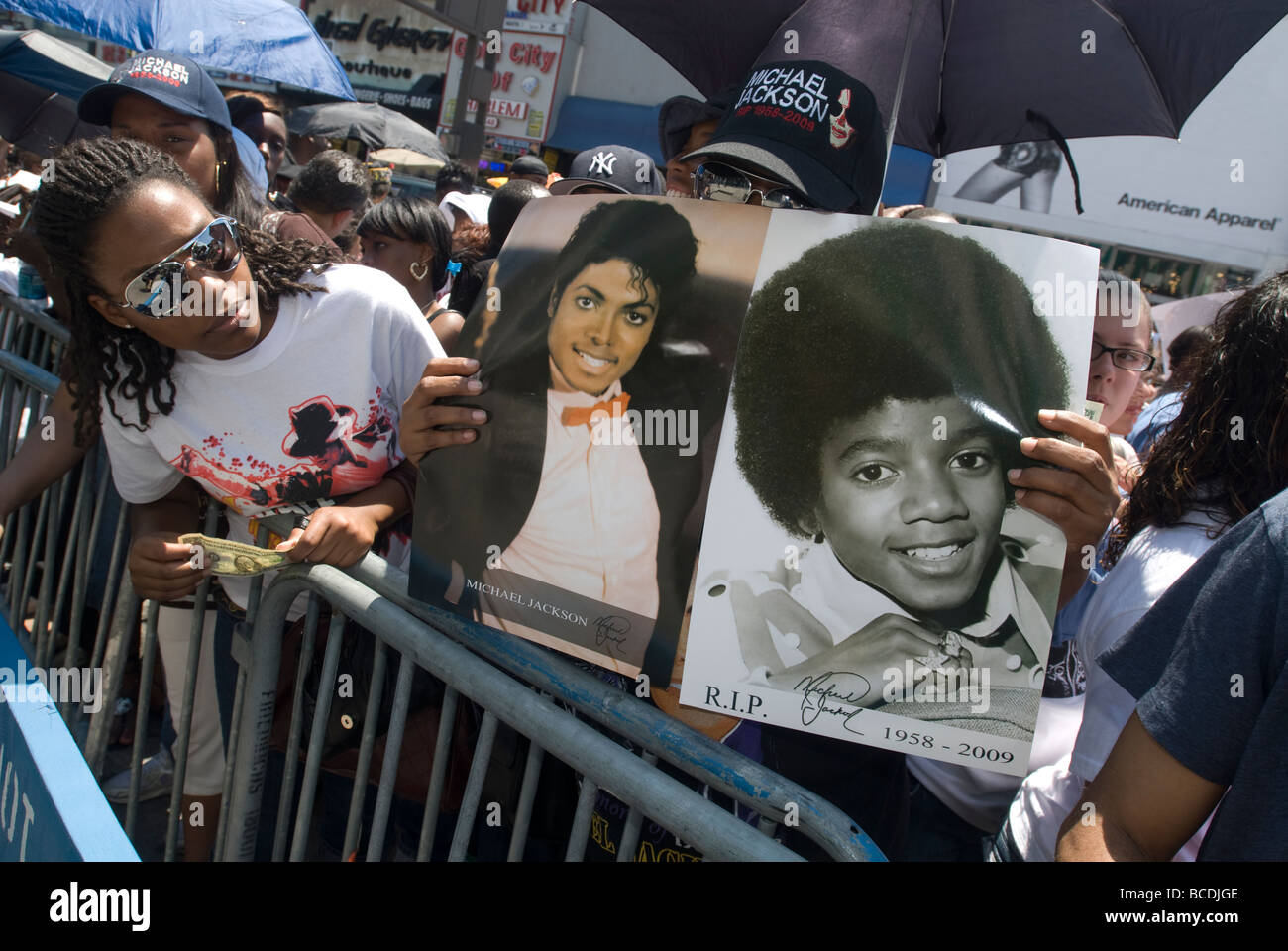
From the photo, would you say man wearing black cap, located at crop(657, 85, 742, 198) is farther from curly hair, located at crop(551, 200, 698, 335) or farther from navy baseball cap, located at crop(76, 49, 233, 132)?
navy baseball cap, located at crop(76, 49, 233, 132)

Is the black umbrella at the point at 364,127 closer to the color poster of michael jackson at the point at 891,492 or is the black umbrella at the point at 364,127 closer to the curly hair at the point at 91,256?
the curly hair at the point at 91,256

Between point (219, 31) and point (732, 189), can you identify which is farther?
point (219, 31)

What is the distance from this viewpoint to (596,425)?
157 cm

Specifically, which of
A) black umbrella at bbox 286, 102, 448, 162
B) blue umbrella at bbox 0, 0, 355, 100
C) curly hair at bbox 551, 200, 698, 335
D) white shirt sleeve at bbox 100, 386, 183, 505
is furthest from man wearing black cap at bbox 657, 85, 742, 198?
black umbrella at bbox 286, 102, 448, 162

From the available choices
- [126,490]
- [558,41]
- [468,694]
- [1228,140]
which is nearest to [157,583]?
[126,490]

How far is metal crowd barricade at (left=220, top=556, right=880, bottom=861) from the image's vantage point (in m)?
1.31

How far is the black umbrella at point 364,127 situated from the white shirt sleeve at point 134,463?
6587 millimetres

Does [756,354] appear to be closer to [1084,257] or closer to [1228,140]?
[1084,257]

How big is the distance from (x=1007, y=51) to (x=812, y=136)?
1.30 m

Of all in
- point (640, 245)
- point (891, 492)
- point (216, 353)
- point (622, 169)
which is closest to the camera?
point (891, 492)

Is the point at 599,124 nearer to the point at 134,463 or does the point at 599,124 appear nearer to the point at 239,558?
the point at 134,463

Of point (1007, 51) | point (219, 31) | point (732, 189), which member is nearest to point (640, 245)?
point (732, 189)

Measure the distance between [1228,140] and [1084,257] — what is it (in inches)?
671

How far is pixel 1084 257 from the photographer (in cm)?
137
